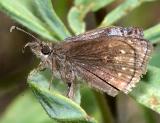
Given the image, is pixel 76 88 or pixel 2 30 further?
pixel 2 30

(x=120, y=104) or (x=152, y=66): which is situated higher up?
(x=152, y=66)

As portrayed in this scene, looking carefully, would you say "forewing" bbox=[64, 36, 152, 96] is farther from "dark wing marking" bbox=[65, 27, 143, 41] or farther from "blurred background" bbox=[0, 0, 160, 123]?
"blurred background" bbox=[0, 0, 160, 123]

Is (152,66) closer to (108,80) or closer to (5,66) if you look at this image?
(108,80)

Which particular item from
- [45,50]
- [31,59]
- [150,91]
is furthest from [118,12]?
[31,59]

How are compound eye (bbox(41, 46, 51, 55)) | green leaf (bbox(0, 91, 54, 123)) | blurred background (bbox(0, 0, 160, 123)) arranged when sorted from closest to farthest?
1. compound eye (bbox(41, 46, 51, 55))
2. green leaf (bbox(0, 91, 54, 123))
3. blurred background (bbox(0, 0, 160, 123))

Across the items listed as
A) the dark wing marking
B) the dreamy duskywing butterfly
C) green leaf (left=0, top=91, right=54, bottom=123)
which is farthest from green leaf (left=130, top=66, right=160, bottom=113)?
green leaf (left=0, top=91, right=54, bottom=123)

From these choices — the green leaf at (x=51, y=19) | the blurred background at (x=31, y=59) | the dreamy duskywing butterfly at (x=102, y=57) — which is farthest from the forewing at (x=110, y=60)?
the blurred background at (x=31, y=59)

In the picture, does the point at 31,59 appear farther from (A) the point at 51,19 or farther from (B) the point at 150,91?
(B) the point at 150,91

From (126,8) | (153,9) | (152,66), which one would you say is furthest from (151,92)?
(153,9)
